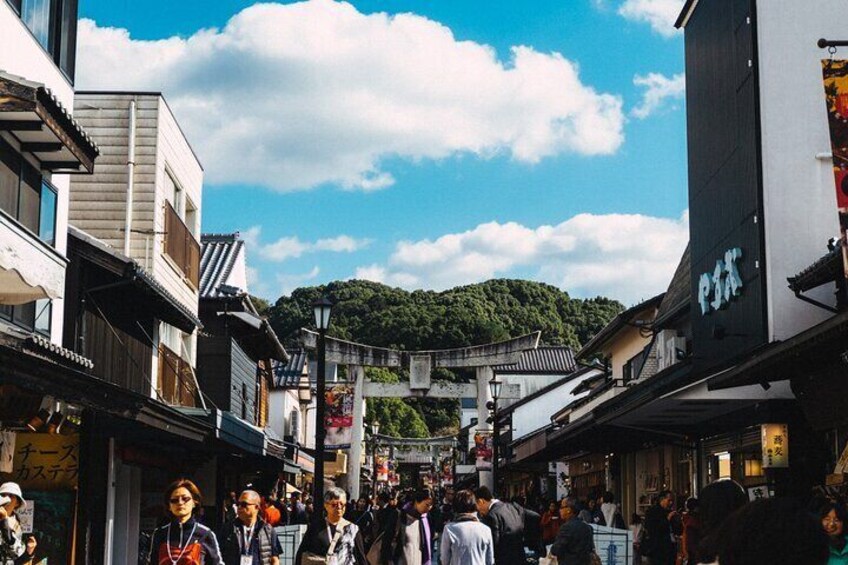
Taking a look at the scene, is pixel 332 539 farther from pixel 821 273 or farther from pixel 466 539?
pixel 821 273

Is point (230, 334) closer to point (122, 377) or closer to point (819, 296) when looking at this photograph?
point (122, 377)

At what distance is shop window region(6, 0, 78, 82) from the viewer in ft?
53.3

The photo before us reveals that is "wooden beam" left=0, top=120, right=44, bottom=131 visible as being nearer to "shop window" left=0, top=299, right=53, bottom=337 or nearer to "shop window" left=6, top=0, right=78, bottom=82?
"shop window" left=6, top=0, right=78, bottom=82

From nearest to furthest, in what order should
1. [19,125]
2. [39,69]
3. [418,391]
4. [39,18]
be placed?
1. [19,125]
2. [39,69]
3. [39,18]
4. [418,391]

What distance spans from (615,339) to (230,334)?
11.5 m

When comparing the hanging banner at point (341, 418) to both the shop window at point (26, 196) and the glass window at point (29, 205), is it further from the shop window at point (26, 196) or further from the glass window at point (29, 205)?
the glass window at point (29, 205)

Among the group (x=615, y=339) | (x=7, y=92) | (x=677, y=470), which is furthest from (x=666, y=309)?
(x=7, y=92)

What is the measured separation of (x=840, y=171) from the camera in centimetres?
1376

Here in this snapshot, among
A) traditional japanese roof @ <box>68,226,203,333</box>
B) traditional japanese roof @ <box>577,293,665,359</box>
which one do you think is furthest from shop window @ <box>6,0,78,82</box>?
traditional japanese roof @ <box>577,293,665,359</box>

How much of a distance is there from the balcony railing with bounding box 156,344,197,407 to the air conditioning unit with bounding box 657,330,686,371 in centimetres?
1046

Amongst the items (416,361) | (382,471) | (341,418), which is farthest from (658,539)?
(382,471)

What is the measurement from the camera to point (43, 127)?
47.2ft

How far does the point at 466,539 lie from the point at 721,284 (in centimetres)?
836

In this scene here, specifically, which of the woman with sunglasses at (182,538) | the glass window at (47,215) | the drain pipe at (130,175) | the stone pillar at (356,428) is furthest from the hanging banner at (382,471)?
the woman with sunglasses at (182,538)
